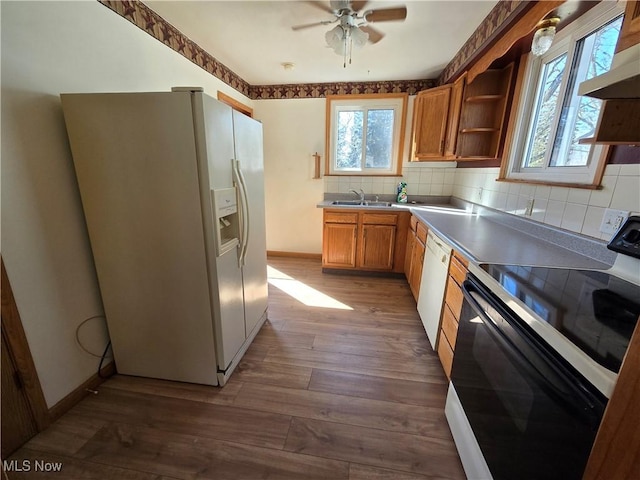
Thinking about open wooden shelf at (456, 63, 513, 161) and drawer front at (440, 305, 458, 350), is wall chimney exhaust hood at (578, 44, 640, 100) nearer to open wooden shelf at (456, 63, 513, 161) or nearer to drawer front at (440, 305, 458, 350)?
drawer front at (440, 305, 458, 350)

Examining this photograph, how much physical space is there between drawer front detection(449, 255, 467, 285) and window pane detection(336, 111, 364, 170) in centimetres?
240

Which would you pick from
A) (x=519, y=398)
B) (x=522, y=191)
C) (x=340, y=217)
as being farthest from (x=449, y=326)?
(x=340, y=217)

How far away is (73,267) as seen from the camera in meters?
1.50

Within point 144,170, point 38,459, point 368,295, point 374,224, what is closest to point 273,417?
point 38,459

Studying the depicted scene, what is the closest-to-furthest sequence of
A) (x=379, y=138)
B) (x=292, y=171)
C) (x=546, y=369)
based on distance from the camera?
(x=546, y=369) < (x=379, y=138) < (x=292, y=171)

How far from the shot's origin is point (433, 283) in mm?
2018

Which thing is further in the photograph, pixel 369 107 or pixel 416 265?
pixel 369 107

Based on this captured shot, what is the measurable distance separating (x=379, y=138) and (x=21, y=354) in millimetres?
3781

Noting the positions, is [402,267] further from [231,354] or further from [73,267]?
[73,267]

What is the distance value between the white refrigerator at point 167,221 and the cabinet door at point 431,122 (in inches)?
84.2

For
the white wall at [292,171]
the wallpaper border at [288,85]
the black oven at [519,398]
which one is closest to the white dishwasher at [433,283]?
the black oven at [519,398]

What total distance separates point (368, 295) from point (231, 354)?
165 centimetres

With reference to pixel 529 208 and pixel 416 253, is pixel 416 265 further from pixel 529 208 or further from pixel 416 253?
pixel 529 208

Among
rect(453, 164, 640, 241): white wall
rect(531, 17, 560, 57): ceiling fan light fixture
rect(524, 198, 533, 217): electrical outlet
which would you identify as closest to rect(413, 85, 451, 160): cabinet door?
rect(453, 164, 640, 241): white wall
